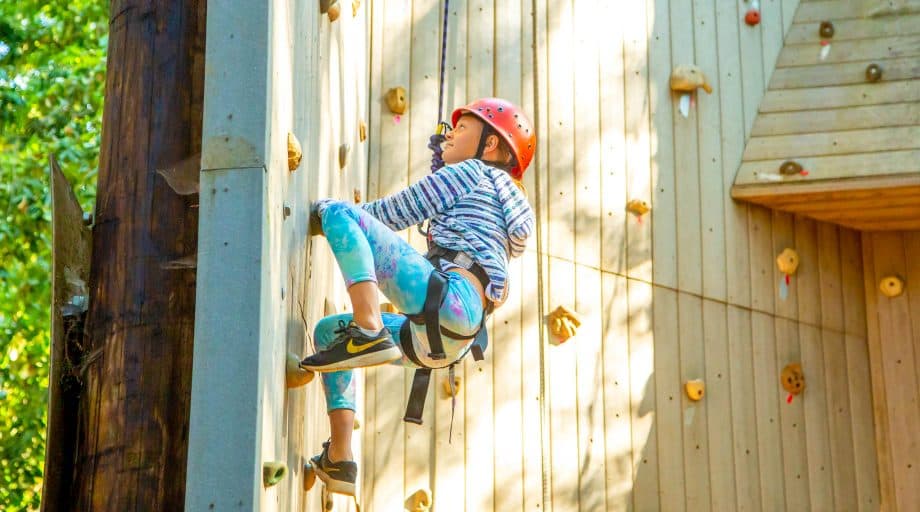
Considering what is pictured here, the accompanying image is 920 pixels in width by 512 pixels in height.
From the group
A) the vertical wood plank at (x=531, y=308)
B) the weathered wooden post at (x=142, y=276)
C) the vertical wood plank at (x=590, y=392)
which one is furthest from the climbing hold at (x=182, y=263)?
the vertical wood plank at (x=590, y=392)

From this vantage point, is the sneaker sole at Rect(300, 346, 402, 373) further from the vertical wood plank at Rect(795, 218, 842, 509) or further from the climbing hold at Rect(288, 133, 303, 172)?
the vertical wood plank at Rect(795, 218, 842, 509)

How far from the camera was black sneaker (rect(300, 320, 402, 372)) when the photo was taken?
9.55 ft

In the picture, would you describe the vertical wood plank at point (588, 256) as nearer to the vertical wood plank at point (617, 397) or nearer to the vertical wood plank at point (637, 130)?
the vertical wood plank at point (617, 397)

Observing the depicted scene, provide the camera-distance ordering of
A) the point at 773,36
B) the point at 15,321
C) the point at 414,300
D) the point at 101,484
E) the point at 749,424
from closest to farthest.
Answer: the point at 101,484, the point at 414,300, the point at 749,424, the point at 773,36, the point at 15,321

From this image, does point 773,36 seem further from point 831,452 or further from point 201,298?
point 201,298

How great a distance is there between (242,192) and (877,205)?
4234 mm

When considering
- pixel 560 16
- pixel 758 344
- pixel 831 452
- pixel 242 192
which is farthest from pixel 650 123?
pixel 242 192

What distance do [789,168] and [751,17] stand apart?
755 millimetres

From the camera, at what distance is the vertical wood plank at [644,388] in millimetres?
5344

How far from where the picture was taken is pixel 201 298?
2.37 meters

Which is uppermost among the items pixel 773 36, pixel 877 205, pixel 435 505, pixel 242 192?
pixel 773 36

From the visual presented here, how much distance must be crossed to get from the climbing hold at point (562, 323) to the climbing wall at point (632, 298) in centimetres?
4

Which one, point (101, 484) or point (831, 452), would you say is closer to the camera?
point (101, 484)

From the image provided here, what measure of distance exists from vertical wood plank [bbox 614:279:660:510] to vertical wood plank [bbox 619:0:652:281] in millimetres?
116
